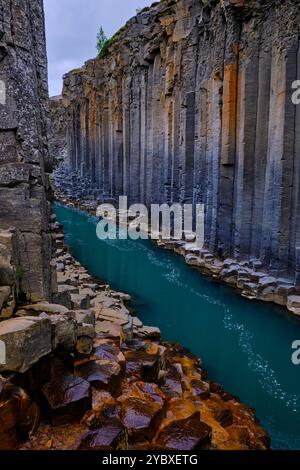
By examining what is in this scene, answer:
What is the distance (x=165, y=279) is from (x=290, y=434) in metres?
8.12

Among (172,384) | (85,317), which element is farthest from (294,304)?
(85,317)

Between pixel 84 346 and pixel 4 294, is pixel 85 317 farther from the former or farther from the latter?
pixel 4 294

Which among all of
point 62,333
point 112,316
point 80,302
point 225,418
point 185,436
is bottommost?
point 225,418

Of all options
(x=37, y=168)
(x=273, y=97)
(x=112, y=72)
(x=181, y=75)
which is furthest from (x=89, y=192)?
(x=37, y=168)

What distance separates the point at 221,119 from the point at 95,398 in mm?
12567

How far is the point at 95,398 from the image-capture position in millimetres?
4379

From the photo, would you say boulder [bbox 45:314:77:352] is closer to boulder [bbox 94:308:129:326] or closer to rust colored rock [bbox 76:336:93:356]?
rust colored rock [bbox 76:336:93:356]

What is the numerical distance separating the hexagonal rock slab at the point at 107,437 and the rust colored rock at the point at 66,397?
0.91 feet

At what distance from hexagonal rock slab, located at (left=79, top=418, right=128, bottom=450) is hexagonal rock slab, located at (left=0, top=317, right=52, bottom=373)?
0.95 metres

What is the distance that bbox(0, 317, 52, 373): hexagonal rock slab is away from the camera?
3676 millimetres

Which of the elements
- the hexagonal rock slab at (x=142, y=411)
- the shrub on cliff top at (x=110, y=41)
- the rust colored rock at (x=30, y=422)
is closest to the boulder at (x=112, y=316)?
the hexagonal rock slab at (x=142, y=411)

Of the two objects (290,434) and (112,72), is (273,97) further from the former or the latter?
(112,72)

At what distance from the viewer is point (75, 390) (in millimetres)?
4062

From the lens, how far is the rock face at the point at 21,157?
5.48 metres
